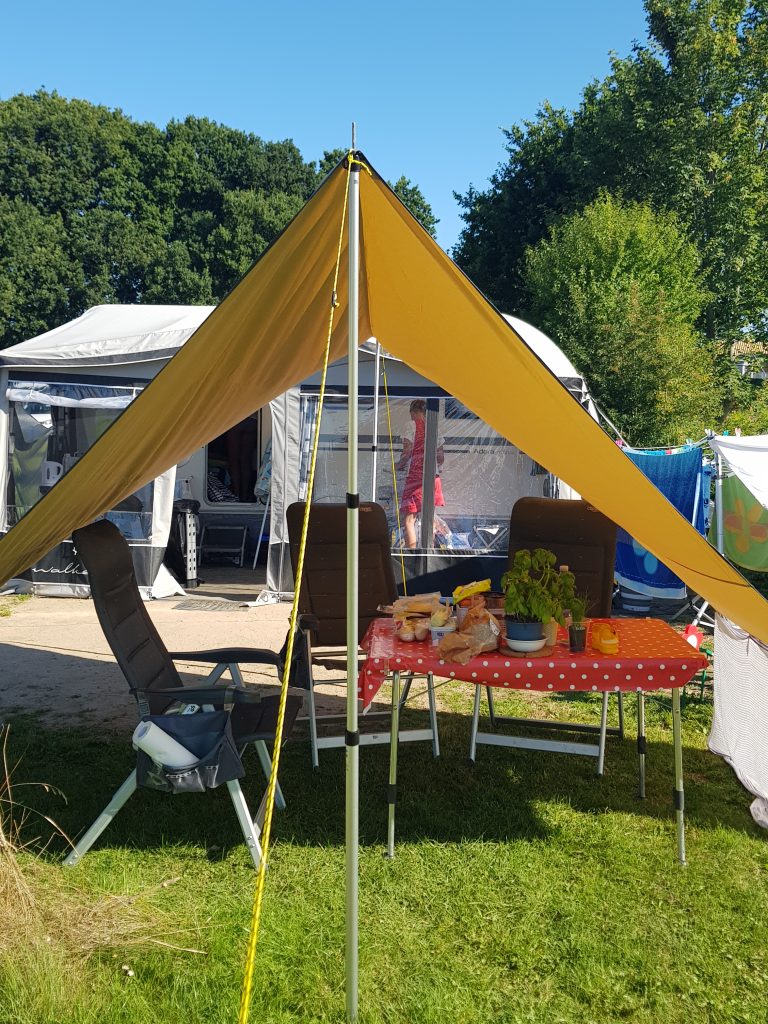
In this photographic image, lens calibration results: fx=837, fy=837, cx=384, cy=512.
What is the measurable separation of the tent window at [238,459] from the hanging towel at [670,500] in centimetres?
522

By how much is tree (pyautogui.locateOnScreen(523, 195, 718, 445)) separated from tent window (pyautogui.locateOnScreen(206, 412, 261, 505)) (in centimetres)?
672

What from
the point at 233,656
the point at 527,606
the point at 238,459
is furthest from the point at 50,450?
the point at 527,606

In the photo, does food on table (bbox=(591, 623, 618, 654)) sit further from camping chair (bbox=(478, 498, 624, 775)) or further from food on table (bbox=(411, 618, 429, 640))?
camping chair (bbox=(478, 498, 624, 775))

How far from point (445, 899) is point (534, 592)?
1.07 metres

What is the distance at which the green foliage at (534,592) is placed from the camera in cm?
300

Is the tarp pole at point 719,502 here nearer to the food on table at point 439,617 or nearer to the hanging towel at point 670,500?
the hanging towel at point 670,500

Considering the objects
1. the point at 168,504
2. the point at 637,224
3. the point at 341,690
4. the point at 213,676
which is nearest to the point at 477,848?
the point at 213,676

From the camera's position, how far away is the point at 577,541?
441cm

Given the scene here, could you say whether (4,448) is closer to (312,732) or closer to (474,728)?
(312,732)

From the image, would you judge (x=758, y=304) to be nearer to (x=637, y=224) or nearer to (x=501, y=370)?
(x=637, y=224)

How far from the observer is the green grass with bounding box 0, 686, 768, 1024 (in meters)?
2.21

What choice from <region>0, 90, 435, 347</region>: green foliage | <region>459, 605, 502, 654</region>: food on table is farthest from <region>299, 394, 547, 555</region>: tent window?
<region>0, 90, 435, 347</region>: green foliage

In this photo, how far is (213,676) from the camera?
3980 mm

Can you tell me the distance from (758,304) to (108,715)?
19.5 metres
